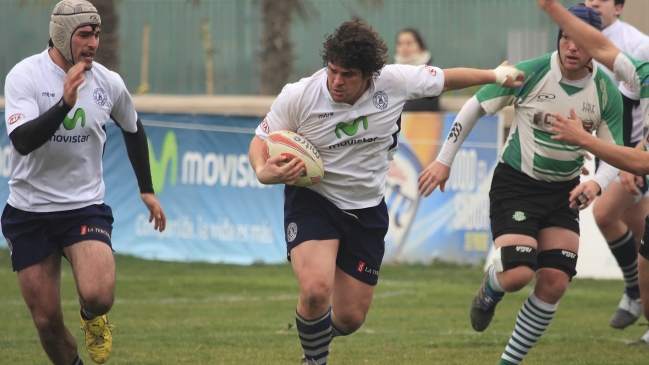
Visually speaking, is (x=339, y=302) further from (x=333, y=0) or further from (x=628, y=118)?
(x=333, y=0)

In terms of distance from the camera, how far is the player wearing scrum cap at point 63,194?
6301 mm

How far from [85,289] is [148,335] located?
2.89 m

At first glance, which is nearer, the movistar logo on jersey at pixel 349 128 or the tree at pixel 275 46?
the movistar logo on jersey at pixel 349 128

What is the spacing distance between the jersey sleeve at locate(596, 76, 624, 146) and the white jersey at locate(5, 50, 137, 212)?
329cm

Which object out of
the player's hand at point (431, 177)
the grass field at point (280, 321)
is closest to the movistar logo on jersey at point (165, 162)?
the grass field at point (280, 321)

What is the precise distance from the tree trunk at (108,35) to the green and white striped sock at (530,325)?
12848 millimetres

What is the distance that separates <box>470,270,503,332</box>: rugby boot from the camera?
23.2 feet

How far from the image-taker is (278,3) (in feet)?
60.1

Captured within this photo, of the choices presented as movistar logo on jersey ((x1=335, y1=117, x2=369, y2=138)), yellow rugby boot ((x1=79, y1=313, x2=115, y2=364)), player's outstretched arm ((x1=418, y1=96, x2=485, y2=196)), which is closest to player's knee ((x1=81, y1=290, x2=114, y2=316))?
yellow rugby boot ((x1=79, y1=313, x2=115, y2=364))

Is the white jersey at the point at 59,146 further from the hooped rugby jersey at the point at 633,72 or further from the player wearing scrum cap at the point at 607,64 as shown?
the hooped rugby jersey at the point at 633,72

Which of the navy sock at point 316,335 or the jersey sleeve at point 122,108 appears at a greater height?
the jersey sleeve at point 122,108

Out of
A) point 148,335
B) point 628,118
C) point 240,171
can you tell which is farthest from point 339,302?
point 240,171

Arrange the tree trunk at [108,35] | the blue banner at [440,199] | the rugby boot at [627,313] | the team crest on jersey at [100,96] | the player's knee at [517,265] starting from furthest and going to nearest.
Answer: the tree trunk at [108,35] < the blue banner at [440,199] < the rugby boot at [627,313] < the player's knee at [517,265] < the team crest on jersey at [100,96]

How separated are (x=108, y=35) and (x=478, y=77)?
1279 centimetres
